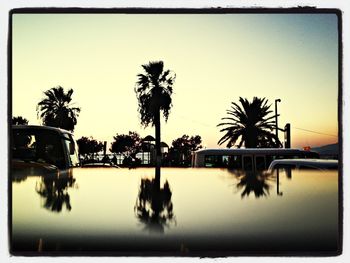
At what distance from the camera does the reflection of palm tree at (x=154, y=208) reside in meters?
3.08

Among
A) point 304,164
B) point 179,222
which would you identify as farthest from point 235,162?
point 179,222

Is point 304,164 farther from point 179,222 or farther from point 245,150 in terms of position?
point 245,150

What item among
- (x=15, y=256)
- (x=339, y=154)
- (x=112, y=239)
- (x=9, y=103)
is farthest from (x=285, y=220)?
(x=9, y=103)

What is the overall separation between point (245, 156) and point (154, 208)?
1422cm

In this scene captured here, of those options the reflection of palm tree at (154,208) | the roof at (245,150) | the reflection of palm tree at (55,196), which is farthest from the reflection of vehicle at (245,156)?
the reflection of palm tree at (55,196)

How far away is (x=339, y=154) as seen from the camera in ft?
9.68

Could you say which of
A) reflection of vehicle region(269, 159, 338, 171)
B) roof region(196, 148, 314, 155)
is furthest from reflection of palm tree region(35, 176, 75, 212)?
roof region(196, 148, 314, 155)

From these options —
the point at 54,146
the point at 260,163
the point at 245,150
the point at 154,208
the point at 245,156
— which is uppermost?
the point at 54,146

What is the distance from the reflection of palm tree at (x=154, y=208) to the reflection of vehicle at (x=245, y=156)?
1256 cm

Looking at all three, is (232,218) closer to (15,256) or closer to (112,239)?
(112,239)

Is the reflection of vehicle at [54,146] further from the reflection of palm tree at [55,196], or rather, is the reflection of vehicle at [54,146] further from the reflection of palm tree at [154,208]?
the reflection of palm tree at [154,208]

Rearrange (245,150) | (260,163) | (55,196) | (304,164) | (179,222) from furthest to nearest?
(245,150)
(260,163)
(304,164)
(55,196)
(179,222)

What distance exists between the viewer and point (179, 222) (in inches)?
126
